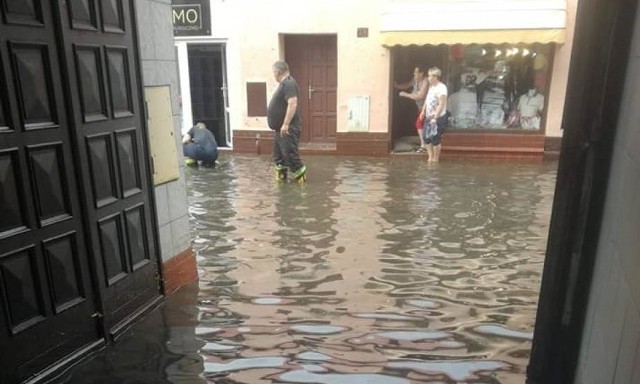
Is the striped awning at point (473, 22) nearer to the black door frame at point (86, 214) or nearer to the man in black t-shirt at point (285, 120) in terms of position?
the man in black t-shirt at point (285, 120)

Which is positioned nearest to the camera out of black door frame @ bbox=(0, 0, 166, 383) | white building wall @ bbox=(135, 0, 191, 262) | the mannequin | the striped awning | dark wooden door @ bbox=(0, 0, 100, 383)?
dark wooden door @ bbox=(0, 0, 100, 383)

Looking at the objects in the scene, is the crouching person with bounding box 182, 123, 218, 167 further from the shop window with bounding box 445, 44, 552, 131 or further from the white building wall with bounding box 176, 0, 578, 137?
the shop window with bounding box 445, 44, 552, 131

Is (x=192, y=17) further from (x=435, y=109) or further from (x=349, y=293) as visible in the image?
(x=349, y=293)

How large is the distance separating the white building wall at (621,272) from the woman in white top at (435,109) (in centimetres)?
841

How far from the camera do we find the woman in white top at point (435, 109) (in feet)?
34.7

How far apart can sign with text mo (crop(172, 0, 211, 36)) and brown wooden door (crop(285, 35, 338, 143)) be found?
1.80 meters

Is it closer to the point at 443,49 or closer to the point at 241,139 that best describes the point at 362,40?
the point at 443,49

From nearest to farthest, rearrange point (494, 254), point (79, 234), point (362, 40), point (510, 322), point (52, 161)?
point (52, 161) < point (79, 234) < point (510, 322) < point (494, 254) < point (362, 40)

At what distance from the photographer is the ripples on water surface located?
3617mm

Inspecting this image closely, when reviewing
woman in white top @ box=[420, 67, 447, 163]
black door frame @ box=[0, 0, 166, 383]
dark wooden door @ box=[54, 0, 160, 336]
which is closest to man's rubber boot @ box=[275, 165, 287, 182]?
woman in white top @ box=[420, 67, 447, 163]

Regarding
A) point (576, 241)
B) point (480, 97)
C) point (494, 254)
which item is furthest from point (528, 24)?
point (576, 241)

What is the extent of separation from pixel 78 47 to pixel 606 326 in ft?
10.9

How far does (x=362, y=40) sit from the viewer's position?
11.4 meters

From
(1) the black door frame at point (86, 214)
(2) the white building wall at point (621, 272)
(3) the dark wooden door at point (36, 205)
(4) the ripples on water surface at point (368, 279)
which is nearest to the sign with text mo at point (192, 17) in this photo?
(4) the ripples on water surface at point (368, 279)
